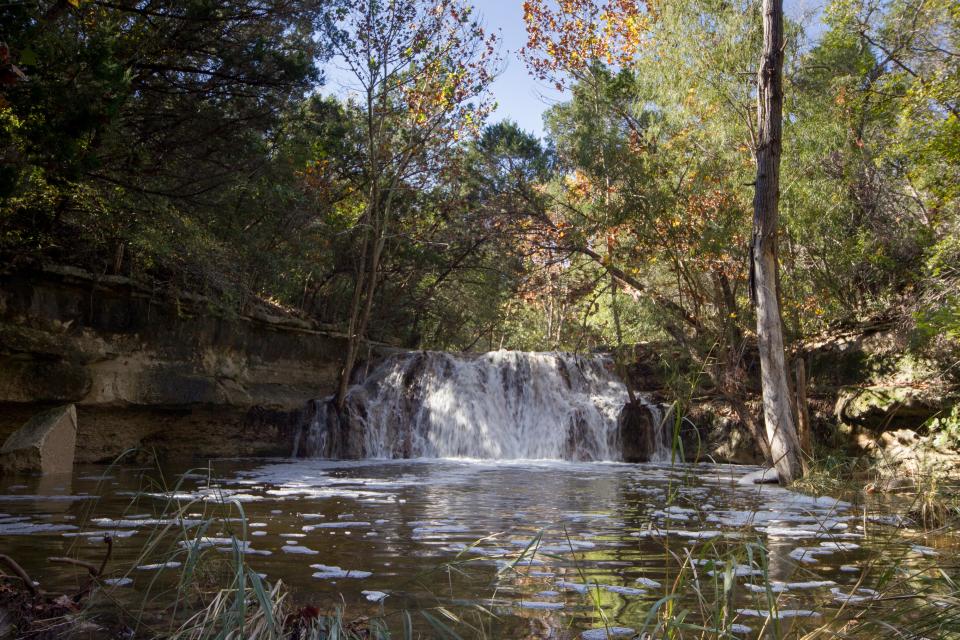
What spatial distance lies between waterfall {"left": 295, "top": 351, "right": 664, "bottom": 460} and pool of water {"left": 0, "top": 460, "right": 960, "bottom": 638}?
19.4 feet

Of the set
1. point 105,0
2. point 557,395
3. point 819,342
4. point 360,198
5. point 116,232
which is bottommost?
point 557,395

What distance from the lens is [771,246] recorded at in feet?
31.4

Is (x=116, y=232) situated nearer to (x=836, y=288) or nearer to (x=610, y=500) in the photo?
(x=610, y=500)

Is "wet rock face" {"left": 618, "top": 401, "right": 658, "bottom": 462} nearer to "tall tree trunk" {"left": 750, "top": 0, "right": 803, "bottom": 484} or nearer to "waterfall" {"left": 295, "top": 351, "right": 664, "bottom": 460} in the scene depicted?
"waterfall" {"left": 295, "top": 351, "right": 664, "bottom": 460}

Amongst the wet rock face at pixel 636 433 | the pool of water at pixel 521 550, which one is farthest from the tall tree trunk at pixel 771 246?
the wet rock face at pixel 636 433

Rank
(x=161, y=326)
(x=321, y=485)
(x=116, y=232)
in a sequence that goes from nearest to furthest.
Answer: (x=321, y=485) < (x=116, y=232) < (x=161, y=326)

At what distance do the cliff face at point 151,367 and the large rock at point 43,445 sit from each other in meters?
1.02

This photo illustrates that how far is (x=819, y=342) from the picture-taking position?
48.7 ft

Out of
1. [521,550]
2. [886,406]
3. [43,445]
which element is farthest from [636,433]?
[521,550]

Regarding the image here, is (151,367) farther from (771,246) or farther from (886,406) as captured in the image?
(886,406)

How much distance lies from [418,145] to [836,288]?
9.59 m

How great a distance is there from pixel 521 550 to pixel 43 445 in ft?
25.9

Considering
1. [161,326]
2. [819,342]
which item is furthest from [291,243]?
[819,342]

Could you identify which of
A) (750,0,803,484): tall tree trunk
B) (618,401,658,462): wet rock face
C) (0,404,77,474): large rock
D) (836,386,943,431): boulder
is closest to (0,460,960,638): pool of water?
(0,404,77,474): large rock
